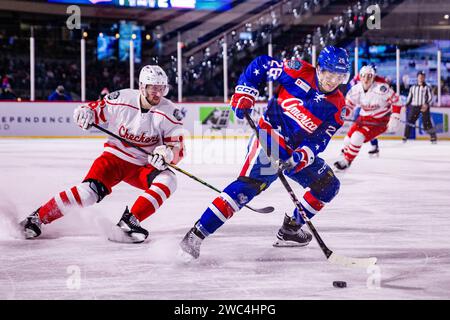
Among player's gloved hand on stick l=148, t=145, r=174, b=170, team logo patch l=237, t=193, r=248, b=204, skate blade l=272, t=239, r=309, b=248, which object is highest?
player's gloved hand on stick l=148, t=145, r=174, b=170

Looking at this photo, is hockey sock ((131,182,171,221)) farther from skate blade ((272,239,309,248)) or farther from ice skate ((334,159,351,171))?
ice skate ((334,159,351,171))

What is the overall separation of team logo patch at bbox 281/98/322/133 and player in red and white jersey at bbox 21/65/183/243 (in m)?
0.67

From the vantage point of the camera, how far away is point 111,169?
3.92 meters

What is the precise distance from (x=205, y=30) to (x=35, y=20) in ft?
15.4

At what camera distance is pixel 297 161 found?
130 inches

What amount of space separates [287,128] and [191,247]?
2.41ft

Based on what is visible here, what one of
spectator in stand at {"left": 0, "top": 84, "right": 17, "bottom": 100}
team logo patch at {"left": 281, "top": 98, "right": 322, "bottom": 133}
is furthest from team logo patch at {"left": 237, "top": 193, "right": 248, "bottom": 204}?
spectator in stand at {"left": 0, "top": 84, "right": 17, "bottom": 100}

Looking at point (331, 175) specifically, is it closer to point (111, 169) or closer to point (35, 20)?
point (111, 169)

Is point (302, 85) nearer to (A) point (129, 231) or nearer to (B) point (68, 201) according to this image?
(A) point (129, 231)

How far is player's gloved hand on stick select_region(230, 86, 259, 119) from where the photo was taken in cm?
337

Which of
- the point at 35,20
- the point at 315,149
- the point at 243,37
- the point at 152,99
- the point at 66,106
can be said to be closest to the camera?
the point at 315,149

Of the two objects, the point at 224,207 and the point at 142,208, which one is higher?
the point at 224,207

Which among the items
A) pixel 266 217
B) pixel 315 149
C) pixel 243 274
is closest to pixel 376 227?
pixel 266 217

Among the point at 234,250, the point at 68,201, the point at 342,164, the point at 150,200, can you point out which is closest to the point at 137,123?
the point at 150,200
